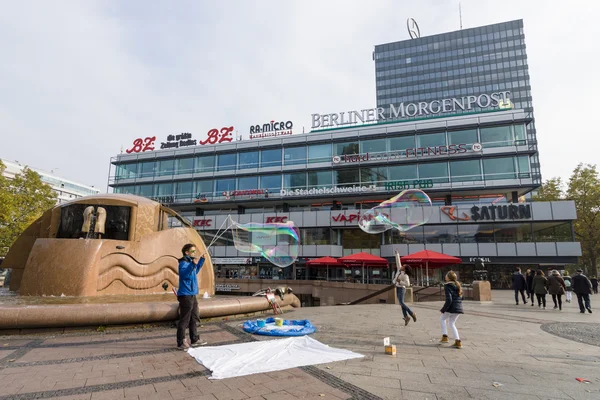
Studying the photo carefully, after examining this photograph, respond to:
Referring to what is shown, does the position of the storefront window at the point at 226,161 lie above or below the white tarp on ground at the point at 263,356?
above

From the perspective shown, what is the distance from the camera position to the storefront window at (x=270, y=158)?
4547 centimetres

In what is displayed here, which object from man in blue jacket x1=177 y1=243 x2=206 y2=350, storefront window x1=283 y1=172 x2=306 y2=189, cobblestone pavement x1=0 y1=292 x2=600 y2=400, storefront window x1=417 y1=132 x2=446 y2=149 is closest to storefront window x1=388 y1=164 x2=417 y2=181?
storefront window x1=417 y1=132 x2=446 y2=149

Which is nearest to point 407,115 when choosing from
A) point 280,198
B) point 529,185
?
point 529,185

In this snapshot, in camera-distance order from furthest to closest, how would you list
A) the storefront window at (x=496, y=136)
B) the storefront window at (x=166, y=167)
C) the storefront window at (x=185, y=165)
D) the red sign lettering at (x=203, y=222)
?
the storefront window at (x=166, y=167) → the storefront window at (x=185, y=165) → the red sign lettering at (x=203, y=222) → the storefront window at (x=496, y=136)

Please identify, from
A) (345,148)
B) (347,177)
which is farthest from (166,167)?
(347,177)

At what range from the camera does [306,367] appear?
5.44 meters

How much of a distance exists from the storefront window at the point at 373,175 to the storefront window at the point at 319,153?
191 inches

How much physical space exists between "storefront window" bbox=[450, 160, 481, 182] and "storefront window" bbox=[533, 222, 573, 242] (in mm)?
7482

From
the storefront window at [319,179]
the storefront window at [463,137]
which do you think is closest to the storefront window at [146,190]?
the storefront window at [319,179]

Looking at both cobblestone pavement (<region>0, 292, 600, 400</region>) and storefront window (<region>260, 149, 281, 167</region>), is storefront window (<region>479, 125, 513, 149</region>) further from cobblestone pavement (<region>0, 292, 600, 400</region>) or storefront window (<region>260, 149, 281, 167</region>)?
cobblestone pavement (<region>0, 292, 600, 400</region>)

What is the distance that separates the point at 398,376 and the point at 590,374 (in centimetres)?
317

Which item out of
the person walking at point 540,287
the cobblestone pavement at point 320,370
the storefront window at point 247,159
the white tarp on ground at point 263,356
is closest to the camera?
the cobblestone pavement at point 320,370

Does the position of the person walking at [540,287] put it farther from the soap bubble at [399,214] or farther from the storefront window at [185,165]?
the storefront window at [185,165]

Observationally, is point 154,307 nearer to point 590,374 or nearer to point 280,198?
point 590,374
